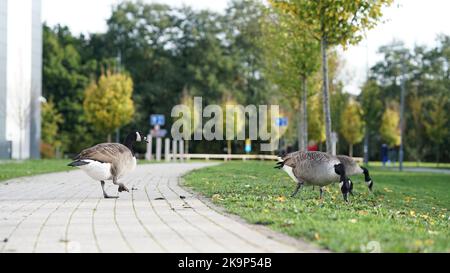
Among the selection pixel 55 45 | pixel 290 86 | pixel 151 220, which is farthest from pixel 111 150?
pixel 55 45

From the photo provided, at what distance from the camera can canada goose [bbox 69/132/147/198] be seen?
42.5 ft

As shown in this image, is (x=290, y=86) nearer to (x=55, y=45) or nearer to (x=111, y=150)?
(x=111, y=150)

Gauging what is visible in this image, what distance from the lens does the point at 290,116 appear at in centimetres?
6900

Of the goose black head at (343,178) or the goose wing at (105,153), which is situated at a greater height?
the goose wing at (105,153)

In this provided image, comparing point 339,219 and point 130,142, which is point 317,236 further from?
point 130,142

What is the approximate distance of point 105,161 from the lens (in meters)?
13.2

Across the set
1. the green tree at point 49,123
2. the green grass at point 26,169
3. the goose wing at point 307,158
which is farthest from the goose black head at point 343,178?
the green tree at point 49,123

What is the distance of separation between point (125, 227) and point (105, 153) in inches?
184

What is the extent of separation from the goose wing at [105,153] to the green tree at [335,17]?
407 inches

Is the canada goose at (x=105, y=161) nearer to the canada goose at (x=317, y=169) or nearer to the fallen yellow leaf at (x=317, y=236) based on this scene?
the canada goose at (x=317, y=169)

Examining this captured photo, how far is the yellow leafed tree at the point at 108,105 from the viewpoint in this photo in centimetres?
5825

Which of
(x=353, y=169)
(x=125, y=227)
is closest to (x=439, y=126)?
(x=353, y=169)

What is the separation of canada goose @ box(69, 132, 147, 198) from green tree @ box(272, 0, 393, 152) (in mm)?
10155

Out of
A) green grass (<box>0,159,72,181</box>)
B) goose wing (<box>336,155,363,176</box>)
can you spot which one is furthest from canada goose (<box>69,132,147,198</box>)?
green grass (<box>0,159,72,181</box>)
